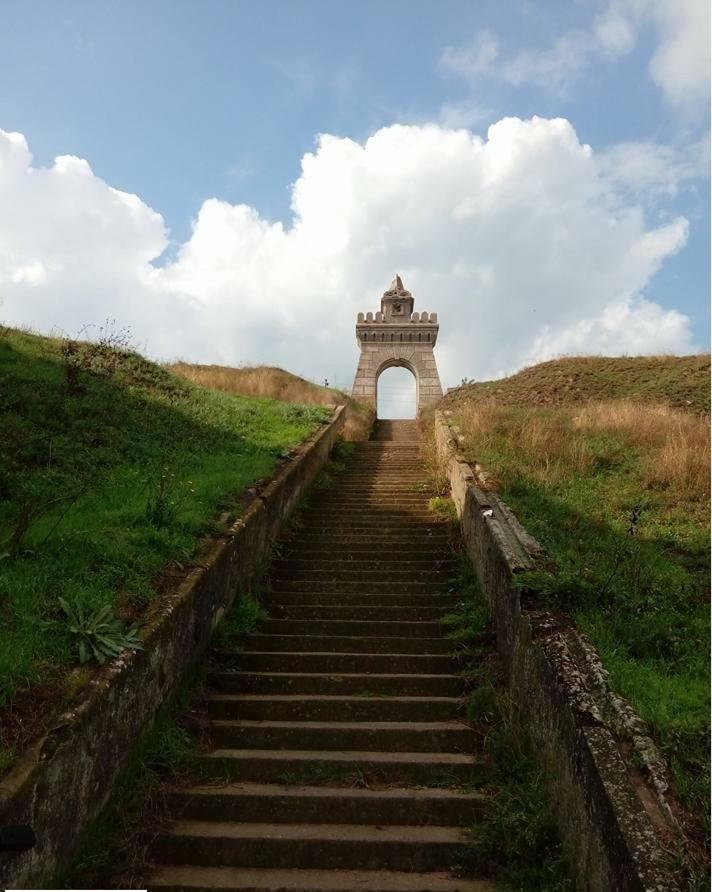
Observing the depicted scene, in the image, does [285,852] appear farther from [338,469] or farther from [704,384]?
[704,384]

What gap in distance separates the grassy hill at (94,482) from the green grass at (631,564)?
3456mm

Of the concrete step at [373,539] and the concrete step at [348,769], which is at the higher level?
the concrete step at [373,539]

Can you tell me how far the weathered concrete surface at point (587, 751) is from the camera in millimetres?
3311

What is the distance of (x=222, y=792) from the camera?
4.86m

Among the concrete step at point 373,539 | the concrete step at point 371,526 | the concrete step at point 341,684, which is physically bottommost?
the concrete step at point 341,684

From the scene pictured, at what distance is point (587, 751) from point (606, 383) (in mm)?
21866

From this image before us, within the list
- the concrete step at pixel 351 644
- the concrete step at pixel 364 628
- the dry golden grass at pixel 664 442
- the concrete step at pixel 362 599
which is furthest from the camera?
the dry golden grass at pixel 664 442

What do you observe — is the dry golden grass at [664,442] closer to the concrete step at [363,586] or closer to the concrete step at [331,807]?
the concrete step at [363,586]

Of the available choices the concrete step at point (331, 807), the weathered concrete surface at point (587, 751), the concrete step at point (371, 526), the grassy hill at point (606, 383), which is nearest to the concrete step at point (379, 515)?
the concrete step at point (371, 526)

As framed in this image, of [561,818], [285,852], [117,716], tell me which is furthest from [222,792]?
[561,818]

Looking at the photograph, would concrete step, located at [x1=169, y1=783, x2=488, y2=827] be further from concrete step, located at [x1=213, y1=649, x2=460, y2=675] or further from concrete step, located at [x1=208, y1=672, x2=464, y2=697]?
concrete step, located at [x1=213, y1=649, x2=460, y2=675]

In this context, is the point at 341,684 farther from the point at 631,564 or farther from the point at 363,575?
the point at 631,564

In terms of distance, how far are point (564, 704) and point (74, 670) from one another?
3.13m

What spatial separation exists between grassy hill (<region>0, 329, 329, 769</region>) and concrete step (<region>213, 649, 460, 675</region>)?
47.0 inches
